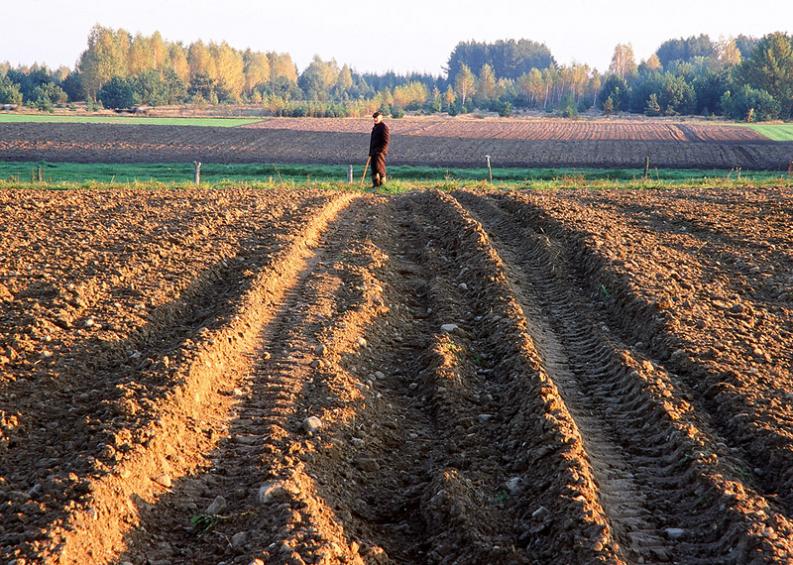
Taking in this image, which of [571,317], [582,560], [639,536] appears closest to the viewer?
[582,560]

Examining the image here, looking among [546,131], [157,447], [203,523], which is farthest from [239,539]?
[546,131]

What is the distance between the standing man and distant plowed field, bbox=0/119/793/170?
2091cm

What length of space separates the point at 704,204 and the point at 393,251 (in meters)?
9.75

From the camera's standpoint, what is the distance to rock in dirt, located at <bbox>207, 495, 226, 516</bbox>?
6.15 meters

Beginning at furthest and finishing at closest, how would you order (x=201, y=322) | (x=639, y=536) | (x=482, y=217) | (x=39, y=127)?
(x=39, y=127) → (x=482, y=217) → (x=201, y=322) → (x=639, y=536)

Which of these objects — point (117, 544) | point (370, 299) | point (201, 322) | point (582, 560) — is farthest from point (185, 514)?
point (370, 299)

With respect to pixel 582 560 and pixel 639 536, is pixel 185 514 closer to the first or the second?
pixel 582 560

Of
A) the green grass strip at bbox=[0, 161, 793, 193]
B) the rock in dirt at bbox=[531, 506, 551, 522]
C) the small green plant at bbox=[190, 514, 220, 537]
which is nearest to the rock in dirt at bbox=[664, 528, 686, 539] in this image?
the rock in dirt at bbox=[531, 506, 551, 522]

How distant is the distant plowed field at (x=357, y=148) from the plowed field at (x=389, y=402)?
34.1 m

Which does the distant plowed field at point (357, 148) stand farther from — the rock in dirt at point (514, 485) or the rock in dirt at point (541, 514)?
the rock in dirt at point (541, 514)

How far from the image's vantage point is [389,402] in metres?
8.34

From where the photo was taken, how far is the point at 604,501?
20.6ft

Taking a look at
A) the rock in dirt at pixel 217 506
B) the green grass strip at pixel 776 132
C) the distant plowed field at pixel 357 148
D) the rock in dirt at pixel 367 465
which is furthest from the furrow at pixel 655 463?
the green grass strip at pixel 776 132

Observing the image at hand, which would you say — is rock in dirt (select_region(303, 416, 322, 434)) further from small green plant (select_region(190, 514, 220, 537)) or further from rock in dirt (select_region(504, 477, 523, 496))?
rock in dirt (select_region(504, 477, 523, 496))
